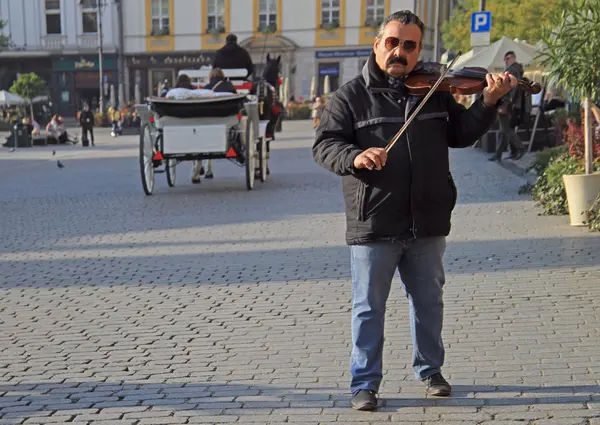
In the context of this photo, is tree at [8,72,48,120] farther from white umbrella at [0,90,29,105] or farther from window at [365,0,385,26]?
window at [365,0,385,26]

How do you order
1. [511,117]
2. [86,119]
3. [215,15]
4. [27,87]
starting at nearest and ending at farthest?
[511,117] → [86,119] → [27,87] → [215,15]

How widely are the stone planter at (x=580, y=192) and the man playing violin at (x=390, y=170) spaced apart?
220 inches

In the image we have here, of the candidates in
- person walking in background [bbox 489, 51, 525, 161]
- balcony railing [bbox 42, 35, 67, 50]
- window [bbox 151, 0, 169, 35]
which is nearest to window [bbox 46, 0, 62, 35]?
balcony railing [bbox 42, 35, 67, 50]

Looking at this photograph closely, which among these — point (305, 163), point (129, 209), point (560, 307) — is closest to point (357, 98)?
point (560, 307)

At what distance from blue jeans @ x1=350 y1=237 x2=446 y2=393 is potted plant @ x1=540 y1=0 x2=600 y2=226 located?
18.4ft

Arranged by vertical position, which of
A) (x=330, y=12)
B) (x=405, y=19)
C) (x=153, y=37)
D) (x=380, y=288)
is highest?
(x=405, y=19)

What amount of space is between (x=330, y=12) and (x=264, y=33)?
14.2 ft

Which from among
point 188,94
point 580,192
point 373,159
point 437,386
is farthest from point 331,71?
point 373,159

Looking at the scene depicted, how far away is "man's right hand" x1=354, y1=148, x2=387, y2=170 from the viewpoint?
4.05 metres

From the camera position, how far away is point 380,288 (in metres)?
4.54

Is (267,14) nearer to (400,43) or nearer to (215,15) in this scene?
(215,15)

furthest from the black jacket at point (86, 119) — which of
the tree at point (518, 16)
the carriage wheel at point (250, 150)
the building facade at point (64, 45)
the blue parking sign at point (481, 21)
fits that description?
the building facade at point (64, 45)

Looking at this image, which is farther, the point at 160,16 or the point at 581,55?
the point at 160,16

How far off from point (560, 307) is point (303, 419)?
2.73 m
